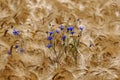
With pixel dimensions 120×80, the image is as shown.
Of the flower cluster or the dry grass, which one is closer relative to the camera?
the dry grass

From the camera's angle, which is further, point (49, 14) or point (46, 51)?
point (49, 14)

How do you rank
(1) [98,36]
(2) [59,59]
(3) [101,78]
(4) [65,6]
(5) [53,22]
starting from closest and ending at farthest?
(3) [101,78] → (2) [59,59] → (1) [98,36] → (5) [53,22] → (4) [65,6]

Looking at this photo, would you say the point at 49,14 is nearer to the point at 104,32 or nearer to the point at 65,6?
the point at 65,6

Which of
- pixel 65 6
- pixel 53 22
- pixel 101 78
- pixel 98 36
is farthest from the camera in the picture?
pixel 65 6

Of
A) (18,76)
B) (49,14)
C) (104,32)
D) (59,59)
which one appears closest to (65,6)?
(49,14)

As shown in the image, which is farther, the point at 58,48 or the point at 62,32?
the point at 62,32

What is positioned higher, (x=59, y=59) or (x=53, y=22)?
(x=53, y=22)

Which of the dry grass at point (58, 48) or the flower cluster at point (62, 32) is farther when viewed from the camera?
the flower cluster at point (62, 32)
